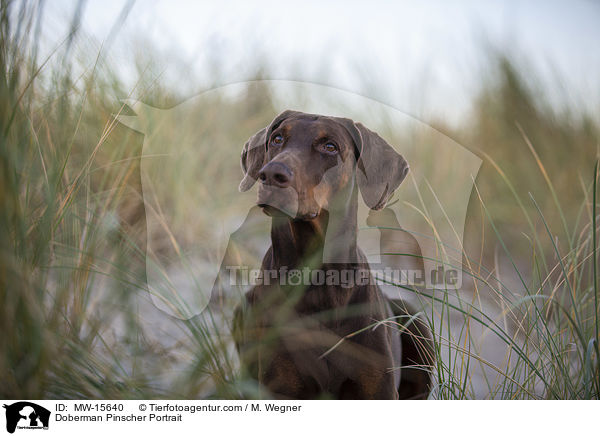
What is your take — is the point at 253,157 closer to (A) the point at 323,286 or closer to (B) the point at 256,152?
(B) the point at 256,152

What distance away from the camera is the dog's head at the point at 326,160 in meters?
1.66

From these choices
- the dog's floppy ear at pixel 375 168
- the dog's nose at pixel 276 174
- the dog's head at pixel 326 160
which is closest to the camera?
the dog's nose at pixel 276 174

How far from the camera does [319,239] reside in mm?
1812

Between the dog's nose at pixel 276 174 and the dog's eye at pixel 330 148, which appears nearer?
the dog's nose at pixel 276 174

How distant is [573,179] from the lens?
2.10m

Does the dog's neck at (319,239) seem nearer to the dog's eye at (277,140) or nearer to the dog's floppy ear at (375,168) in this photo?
the dog's floppy ear at (375,168)

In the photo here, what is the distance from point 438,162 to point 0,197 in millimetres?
1604
